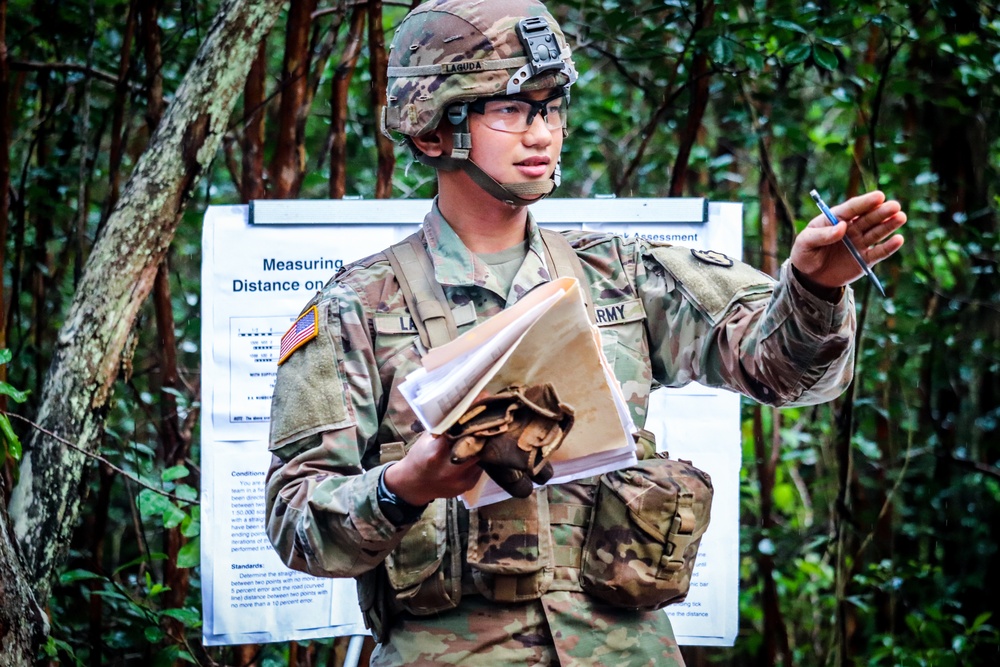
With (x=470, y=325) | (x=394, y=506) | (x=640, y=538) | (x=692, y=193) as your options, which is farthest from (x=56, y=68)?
(x=692, y=193)

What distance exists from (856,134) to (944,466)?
204 centimetres

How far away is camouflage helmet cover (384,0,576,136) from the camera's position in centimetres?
203

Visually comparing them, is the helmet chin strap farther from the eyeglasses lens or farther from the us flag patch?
the us flag patch

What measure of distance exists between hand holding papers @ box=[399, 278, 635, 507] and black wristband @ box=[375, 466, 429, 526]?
0.67 ft

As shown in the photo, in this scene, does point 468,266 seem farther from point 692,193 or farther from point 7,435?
point 692,193

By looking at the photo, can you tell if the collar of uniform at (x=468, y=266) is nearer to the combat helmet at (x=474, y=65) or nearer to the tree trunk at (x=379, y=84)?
the combat helmet at (x=474, y=65)

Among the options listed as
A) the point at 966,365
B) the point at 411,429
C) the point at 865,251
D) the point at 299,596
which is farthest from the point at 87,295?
the point at 966,365

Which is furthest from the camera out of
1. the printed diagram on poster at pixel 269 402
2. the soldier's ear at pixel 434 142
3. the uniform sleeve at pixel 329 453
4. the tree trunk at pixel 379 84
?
the tree trunk at pixel 379 84

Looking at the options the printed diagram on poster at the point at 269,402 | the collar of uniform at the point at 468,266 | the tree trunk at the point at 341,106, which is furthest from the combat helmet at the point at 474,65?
the tree trunk at the point at 341,106

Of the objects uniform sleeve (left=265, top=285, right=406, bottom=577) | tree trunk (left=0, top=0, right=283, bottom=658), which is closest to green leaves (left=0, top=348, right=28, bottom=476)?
tree trunk (left=0, top=0, right=283, bottom=658)

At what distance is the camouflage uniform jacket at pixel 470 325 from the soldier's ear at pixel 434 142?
152 mm

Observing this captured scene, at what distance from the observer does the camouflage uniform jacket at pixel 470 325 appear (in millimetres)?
1741

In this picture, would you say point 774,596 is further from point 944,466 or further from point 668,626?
point 668,626

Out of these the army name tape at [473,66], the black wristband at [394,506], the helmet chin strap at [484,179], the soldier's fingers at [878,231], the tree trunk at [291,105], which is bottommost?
the black wristband at [394,506]
